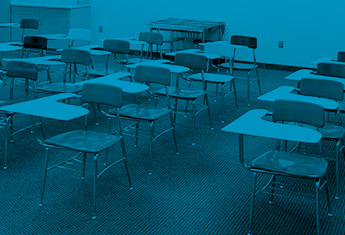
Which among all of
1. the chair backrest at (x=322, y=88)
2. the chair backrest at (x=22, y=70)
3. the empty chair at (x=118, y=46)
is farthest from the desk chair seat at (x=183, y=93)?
the empty chair at (x=118, y=46)

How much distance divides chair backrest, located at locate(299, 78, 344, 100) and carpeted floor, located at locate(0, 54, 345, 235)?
0.74m

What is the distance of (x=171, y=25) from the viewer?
9.92m

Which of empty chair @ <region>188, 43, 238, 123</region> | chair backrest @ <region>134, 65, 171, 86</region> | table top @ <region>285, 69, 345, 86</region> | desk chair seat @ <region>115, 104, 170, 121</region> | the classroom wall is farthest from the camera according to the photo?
the classroom wall

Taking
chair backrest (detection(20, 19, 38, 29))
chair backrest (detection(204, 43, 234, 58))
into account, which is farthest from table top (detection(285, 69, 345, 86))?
chair backrest (detection(20, 19, 38, 29))

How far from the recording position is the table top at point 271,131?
3229 mm

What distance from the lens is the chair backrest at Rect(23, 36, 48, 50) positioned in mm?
7137

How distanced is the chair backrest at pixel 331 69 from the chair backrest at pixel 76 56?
9.13ft

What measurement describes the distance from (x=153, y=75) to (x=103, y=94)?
103 cm

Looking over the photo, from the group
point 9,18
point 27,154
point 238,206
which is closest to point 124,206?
point 238,206

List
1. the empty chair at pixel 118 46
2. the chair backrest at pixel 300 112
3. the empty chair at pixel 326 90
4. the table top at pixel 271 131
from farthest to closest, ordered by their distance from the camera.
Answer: the empty chair at pixel 118 46 → the empty chair at pixel 326 90 → the chair backrest at pixel 300 112 → the table top at pixel 271 131

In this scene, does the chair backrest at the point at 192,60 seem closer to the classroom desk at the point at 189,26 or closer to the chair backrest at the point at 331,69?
the chair backrest at the point at 331,69

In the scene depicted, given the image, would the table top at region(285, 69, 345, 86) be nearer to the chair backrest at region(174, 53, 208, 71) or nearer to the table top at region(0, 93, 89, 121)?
the chair backrest at region(174, 53, 208, 71)

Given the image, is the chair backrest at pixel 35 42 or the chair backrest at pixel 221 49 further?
the chair backrest at pixel 35 42

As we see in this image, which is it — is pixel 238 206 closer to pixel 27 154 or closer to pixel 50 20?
pixel 27 154
